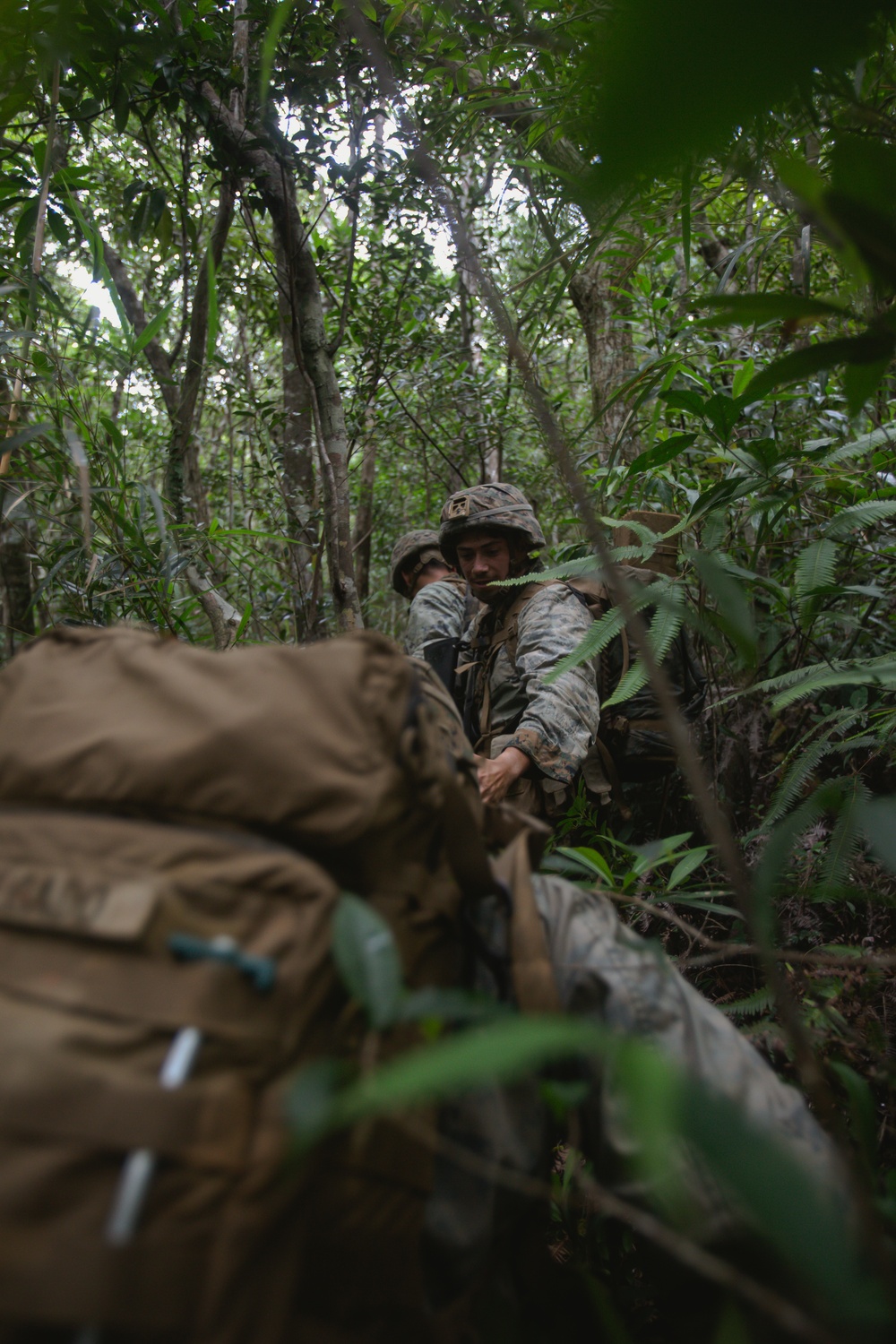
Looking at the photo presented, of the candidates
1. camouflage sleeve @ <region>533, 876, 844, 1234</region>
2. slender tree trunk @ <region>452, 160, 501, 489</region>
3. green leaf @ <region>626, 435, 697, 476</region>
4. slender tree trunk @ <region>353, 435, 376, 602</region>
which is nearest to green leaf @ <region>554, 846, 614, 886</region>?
camouflage sleeve @ <region>533, 876, 844, 1234</region>

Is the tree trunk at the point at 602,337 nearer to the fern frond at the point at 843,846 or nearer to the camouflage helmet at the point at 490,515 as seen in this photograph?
the camouflage helmet at the point at 490,515

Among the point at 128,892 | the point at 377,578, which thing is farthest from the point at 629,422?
the point at 377,578

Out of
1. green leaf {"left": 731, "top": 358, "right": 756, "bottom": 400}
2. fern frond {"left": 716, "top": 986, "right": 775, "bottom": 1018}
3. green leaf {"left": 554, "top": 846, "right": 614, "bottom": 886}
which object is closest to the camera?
green leaf {"left": 554, "top": 846, "right": 614, "bottom": 886}

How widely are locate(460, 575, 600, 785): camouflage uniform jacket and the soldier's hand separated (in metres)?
0.03

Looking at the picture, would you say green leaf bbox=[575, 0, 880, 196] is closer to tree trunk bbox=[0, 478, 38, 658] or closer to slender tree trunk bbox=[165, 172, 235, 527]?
slender tree trunk bbox=[165, 172, 235, 527]

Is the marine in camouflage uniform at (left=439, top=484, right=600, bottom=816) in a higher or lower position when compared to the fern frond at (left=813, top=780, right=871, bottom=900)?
higher

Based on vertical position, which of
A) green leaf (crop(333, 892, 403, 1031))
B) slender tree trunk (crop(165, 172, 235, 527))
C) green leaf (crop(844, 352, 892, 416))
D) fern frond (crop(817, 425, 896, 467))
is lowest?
green leaf (crop(333, 892, 403, 1031))

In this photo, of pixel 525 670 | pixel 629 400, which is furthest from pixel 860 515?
pixel 629 400

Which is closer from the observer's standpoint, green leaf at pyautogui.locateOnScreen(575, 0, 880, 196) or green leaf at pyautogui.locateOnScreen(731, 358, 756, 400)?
green leaf at pyautogui.locateOnScreen(575, 0, 880, 196)

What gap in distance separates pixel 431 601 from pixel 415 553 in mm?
485

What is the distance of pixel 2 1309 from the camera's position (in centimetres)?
61

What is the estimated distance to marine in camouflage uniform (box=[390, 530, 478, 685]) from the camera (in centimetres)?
347

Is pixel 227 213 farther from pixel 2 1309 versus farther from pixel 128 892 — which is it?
pixel 2 1309

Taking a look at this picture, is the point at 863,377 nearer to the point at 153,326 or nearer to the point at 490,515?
the point at 153,326
